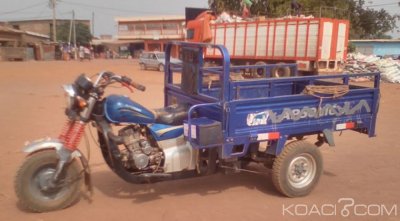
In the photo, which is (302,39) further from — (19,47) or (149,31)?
(149,31)

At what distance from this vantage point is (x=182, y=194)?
16.4 feet

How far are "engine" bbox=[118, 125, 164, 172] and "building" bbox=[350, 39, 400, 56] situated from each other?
40.1 meters

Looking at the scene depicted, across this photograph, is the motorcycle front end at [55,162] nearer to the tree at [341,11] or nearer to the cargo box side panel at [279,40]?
the cargo box side panel at [279,40]

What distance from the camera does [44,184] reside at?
4.26m

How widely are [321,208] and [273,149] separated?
0.83 meters

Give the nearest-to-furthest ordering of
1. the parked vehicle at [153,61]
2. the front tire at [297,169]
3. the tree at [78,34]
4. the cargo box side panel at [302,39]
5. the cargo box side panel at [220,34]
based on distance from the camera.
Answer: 1. the front tire at [297,169]
2. the cargo box side panel at [302,39]
3. the cargo box side panel at [220,34]
4. the parked vehicle at [153,61]
5. the tree at [78,34]

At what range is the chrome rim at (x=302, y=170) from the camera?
501 centimetres

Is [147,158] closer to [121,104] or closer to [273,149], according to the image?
[121,104]

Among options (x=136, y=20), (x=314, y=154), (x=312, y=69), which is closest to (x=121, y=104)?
(x=314, y=154)

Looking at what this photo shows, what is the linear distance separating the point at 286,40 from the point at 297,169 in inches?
585

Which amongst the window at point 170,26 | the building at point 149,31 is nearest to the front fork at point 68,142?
the building at point 149,31

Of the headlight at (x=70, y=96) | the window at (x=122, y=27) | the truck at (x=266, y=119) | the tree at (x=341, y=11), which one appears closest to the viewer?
the headlight at (x=70, y=96)

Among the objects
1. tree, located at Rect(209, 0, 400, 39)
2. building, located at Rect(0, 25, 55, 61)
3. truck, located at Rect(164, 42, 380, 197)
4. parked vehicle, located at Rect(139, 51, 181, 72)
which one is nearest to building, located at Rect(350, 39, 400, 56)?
tree, located at Rect(209, 0, 400, 39)

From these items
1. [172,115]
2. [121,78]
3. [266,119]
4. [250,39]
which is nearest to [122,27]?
[250,39]
